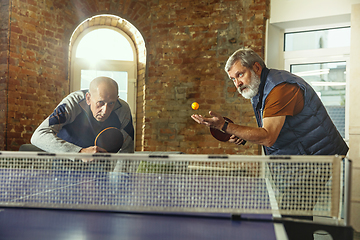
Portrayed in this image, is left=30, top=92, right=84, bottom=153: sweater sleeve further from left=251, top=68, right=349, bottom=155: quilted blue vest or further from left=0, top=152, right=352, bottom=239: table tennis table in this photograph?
left=251, top=68, right=349, bottom=155: quilted blue vest

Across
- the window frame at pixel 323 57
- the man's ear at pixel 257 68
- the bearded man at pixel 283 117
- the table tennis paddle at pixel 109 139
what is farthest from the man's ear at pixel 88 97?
the window frame at pixel 323 57

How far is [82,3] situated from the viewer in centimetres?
518

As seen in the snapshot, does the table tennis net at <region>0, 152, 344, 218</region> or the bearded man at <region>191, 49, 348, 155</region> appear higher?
the bearded man at <region>191, 49, 348, 155</region>

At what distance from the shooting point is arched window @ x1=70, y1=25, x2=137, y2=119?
5516 millimetres

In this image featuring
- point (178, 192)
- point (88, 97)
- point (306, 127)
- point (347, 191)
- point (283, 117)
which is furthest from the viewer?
point (88, 97)

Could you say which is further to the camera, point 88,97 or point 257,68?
point 88,97

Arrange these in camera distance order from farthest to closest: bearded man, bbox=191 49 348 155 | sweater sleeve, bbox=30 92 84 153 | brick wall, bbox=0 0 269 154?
brick wall, bbox=0 0 269 154 → sweater sleeve, bbox=30 92 84 153 → bearded man, bbox=191 49 348 155

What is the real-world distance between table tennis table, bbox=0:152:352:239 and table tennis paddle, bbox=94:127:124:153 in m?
0.32

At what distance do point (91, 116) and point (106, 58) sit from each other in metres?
2.93

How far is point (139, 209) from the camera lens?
50.9 inches

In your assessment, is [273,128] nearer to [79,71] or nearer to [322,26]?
[322,26]

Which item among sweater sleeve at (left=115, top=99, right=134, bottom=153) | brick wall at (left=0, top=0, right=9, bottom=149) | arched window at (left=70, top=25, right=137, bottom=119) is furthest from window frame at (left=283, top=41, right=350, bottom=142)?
brick wall at (left=0, top=0, right=9, bottom=149)

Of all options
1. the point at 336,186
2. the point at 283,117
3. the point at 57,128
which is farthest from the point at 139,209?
the point at 57,128

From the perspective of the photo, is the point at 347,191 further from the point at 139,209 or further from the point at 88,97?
the point at 88,97
